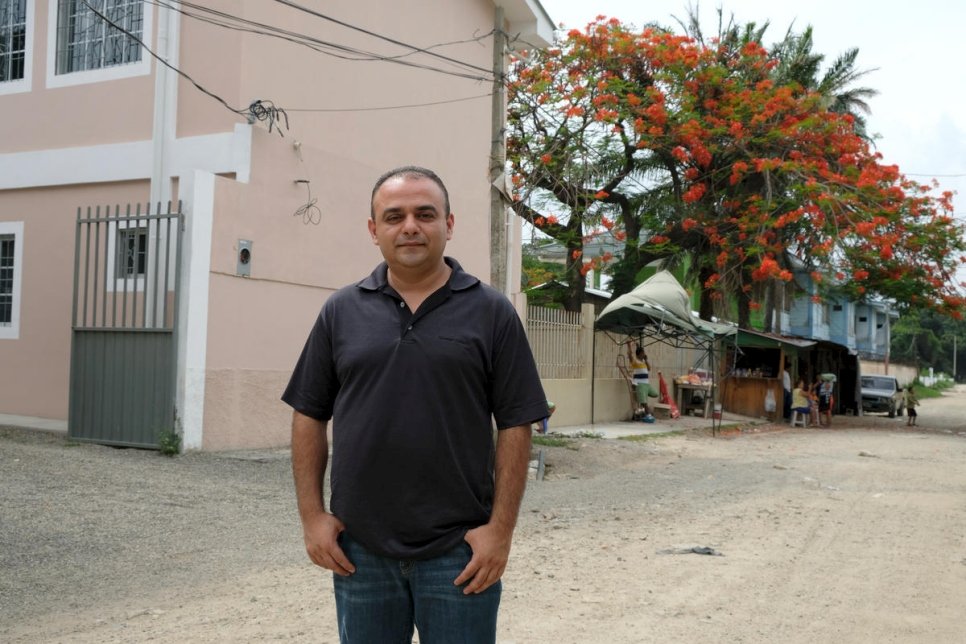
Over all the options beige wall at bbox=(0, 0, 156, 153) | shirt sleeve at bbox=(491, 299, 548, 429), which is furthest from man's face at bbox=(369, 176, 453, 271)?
beige wall at bbox=(0, 0, 156, 153)

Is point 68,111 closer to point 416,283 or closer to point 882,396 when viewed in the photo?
point 416,283

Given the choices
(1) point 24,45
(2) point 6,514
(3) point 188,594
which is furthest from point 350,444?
(1) point 24,45

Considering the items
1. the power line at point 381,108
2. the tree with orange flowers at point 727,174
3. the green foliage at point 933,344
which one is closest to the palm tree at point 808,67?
the tree with orange flowers at point 727,174

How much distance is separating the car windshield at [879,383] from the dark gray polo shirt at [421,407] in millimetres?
32002

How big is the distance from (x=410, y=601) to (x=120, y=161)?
10353 millimetres

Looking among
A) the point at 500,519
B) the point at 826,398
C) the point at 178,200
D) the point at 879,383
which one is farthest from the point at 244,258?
the point at 879,383

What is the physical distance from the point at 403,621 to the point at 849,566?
5.00 meters

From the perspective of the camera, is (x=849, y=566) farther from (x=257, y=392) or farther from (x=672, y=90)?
(x=672, y=90)

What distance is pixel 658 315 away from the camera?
730 inches

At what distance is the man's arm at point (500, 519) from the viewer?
2381mm

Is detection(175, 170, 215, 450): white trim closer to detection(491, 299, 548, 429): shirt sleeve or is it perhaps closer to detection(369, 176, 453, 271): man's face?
detection(369, 176, 453, 271): man's face

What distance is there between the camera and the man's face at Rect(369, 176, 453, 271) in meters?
2.54

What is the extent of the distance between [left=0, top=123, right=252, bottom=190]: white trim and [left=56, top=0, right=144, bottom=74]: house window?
3.64 ft

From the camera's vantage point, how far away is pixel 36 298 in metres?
12.2
